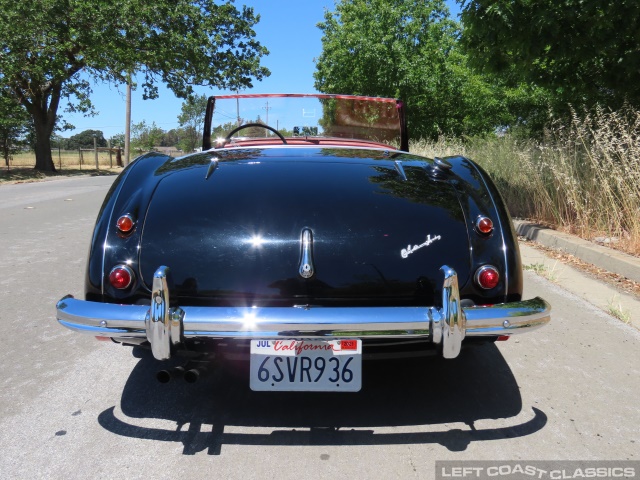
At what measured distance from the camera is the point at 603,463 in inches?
92.2

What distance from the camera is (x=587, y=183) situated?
7000 mm

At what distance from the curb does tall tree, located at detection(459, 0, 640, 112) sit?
2212 millimetres

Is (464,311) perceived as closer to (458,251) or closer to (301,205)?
(458,251)

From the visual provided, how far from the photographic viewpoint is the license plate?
2.30 meters

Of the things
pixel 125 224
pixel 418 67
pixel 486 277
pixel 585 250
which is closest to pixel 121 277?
pixel 125 224

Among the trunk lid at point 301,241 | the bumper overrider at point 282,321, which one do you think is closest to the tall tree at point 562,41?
the trunk lid at point 301,241

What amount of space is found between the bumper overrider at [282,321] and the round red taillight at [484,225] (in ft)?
1.22

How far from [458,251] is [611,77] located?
266 inches

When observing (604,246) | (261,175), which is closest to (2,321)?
(261,175)

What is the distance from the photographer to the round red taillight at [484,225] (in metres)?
2.60

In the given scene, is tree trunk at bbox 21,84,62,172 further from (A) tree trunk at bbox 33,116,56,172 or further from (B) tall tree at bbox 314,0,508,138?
(B) tall tree at bbox 314,0,508,138

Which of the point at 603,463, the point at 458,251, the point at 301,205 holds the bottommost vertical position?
the point at 603,463

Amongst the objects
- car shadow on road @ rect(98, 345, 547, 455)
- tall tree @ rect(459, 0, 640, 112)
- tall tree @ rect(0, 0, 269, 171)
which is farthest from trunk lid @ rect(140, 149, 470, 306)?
tall tree @ rect(0, 0, 269, 171)

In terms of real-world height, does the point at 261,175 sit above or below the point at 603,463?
above
